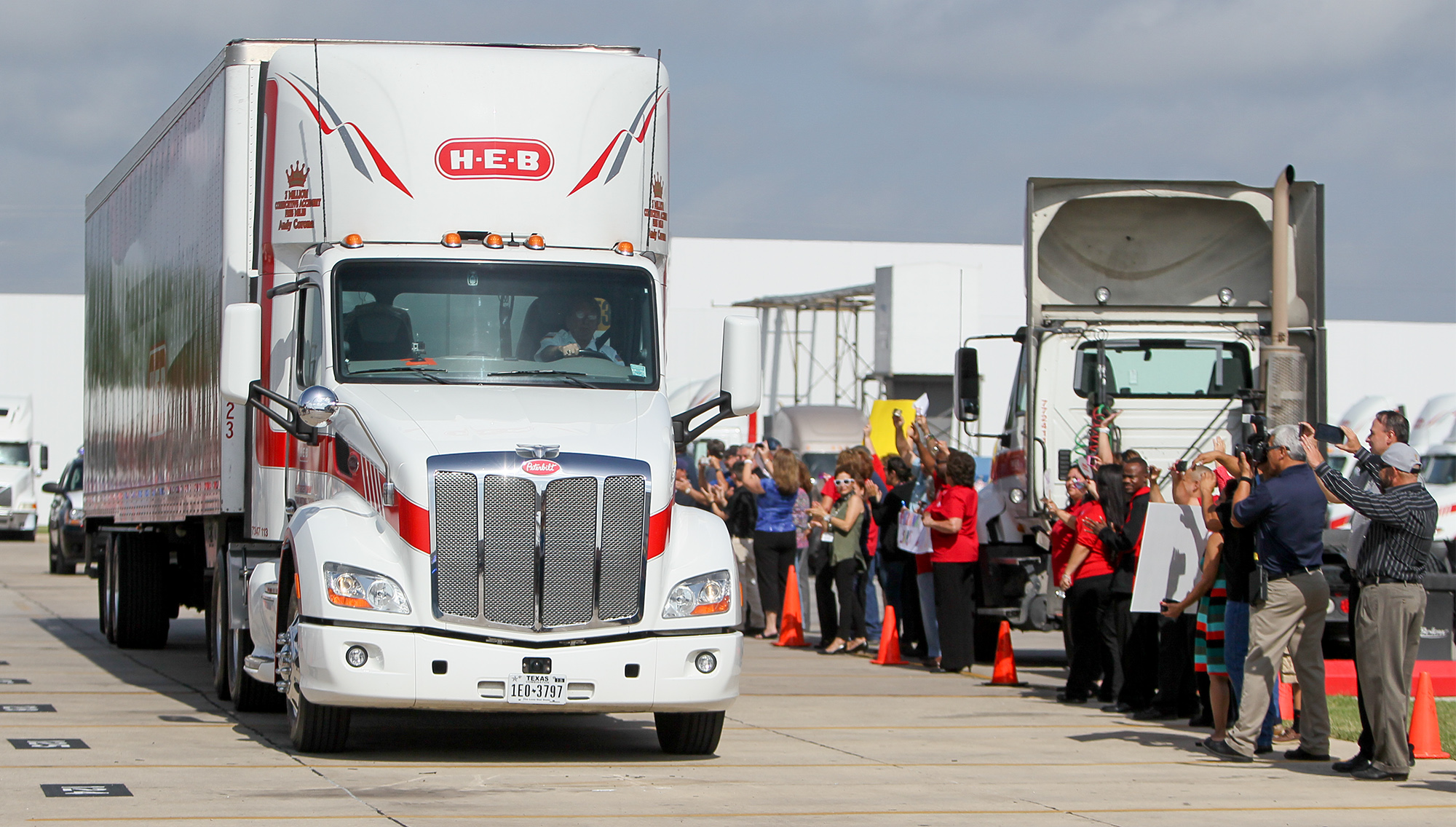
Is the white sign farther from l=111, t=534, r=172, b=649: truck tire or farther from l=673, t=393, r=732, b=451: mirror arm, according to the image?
l=111, t=534, r=172, b=649: truck tire

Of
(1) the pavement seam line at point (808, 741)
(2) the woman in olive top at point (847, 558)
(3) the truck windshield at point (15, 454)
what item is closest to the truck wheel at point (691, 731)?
(1) the pavement seam line at point (808, 741)

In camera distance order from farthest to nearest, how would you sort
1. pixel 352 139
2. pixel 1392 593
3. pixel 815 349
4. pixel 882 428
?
pixel 815 349 → pixel 882 428 → pixel 352 139 → pixel 1392 593

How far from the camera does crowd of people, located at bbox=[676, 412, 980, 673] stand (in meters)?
15.3

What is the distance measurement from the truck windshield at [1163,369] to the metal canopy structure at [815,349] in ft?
106

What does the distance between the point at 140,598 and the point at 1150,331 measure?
948cm

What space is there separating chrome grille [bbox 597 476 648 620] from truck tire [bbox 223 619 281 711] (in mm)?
3254

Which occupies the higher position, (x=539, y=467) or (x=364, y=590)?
(x=539, y=467)

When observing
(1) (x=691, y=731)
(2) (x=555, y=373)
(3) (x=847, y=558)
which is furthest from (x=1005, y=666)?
(2) (x=555, y=373)

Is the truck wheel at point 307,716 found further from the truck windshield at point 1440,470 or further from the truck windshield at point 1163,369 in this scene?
the truck windshield at point 1440,470

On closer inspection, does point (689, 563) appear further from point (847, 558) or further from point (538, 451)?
point (847, 558)

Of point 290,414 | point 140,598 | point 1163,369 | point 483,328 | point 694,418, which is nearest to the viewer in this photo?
point 483,328

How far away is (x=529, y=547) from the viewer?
948 centimetres

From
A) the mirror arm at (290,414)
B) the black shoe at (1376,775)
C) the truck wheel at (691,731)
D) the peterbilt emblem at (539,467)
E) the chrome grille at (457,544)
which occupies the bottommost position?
the black shoe at (1376,775)

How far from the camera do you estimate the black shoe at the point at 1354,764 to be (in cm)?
991
